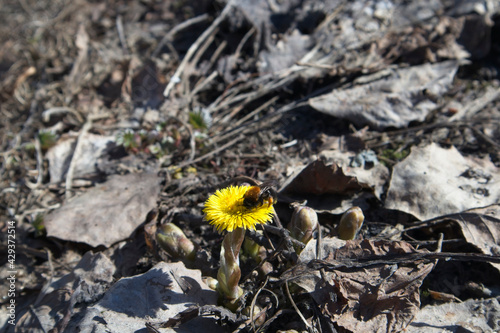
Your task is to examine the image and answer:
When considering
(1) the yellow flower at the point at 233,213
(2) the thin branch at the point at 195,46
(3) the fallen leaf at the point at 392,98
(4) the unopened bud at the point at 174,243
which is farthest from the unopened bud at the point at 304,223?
(2) the thin branch at the point at 195,46

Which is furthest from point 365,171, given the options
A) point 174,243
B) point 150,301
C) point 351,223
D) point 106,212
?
point 106,212

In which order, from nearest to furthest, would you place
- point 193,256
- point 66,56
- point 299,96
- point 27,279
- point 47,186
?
1. point 193,256
2. point 27,279
3. point 47,186
4. point 299,96
5. point 66,56

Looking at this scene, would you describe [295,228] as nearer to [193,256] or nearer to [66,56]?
[193,256]

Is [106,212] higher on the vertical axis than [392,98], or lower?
lower

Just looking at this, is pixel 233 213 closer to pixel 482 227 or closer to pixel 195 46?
pixel 482 227

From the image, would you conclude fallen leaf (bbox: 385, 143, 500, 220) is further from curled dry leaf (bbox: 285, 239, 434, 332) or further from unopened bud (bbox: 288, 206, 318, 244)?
unopened bud (bbox: 288, 206, 318, 244)

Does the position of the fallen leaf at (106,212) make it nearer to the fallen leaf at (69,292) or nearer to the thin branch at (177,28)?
the fallen leaf at (69,292)

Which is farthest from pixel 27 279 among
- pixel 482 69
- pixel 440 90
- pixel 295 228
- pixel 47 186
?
pixel 482 69
